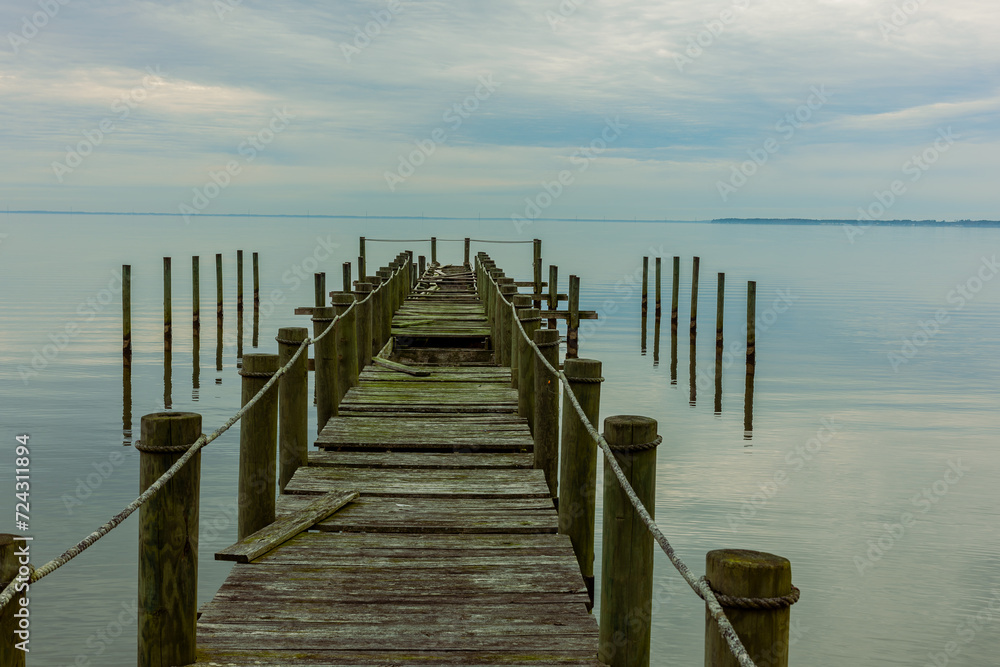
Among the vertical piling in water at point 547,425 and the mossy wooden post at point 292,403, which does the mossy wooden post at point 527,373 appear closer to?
the vertical piling in water at point 547,425

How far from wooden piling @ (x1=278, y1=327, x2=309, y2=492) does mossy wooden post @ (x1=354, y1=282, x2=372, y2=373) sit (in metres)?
4.34

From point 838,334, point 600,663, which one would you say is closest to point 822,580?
point 600,663

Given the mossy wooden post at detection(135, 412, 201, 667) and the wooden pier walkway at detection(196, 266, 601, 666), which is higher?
the mossy wooden post at detection(135, 412, 201, 667)

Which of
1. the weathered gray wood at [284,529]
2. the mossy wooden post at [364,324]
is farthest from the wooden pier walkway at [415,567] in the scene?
the mossy wooden post at [364,324]

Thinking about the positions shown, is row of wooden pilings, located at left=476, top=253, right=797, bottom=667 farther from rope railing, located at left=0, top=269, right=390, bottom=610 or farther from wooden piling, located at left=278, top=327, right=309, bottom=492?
wooden piling, located at left=278, top=327, right=309, bottom=492

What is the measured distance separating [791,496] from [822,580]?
11.3 feet

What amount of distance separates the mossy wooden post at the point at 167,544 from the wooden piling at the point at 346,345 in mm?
6086

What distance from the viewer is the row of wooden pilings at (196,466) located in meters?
3.55

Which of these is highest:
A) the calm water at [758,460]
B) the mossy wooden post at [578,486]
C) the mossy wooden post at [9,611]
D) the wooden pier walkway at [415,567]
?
the mossy wooden post at [9,611]

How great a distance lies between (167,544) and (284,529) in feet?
6.74

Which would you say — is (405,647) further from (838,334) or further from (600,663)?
(838,334)

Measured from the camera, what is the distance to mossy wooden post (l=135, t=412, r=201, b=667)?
3516 mm

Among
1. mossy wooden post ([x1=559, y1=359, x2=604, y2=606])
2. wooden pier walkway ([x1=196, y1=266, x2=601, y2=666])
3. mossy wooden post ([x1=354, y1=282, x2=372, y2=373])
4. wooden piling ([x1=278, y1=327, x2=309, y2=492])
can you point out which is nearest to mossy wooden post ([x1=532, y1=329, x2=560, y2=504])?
wooden pier walkway ([x1=196, y1=266, x2=601, y2=666])

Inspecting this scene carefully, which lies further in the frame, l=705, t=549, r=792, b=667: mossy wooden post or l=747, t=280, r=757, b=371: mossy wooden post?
l=747, t=280, r=757, b=371: mossy wooden post
